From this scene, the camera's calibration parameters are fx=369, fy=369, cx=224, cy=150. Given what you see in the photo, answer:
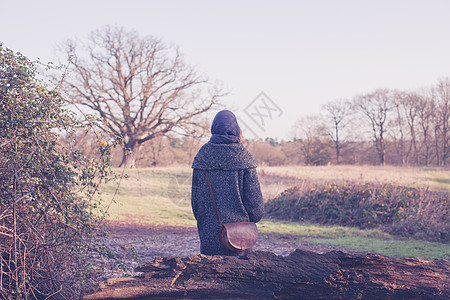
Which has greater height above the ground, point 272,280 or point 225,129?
point 225,129

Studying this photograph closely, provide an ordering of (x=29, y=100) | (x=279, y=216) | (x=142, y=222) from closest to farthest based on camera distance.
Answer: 1. (x=29, y=100)
2. (x=142, y=222)
3. (x=279, y=216)

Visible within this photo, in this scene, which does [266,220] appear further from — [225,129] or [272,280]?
[272,280]

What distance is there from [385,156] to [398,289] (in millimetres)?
43934

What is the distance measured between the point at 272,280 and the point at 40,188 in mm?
A: 2448

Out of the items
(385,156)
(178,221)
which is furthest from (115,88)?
(385,156)

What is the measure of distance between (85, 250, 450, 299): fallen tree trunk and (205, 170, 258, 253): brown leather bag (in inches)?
14.3

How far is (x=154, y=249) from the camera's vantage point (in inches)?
333

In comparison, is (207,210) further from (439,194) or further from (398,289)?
(439,194)

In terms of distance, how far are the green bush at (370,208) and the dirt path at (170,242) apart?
2.91m

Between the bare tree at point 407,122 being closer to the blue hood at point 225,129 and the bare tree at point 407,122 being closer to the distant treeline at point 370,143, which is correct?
the distant treeline at point 370,143

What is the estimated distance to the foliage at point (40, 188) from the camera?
3.56 m

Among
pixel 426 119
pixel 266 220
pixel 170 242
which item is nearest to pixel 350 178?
pixel 266 220

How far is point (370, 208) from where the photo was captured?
12320 mm

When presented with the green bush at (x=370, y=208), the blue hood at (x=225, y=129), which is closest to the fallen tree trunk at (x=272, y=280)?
the blue hood at (x=225, y=129)
